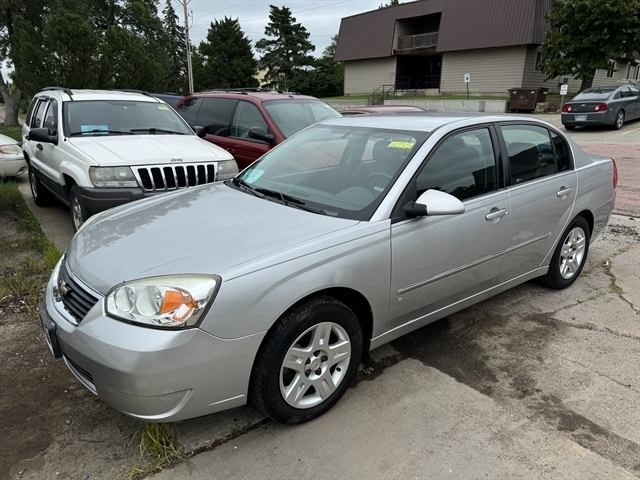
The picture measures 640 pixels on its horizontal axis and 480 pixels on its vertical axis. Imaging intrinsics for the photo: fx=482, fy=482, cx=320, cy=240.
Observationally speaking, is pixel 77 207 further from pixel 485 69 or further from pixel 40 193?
pixel 485 69

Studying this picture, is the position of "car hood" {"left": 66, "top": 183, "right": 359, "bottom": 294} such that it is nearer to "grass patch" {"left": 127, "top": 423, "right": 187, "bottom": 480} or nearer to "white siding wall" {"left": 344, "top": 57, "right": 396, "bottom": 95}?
"grass patch" {"left": 127, "top": 423, "right": 187, "bottom": 480}

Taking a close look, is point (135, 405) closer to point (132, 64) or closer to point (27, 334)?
point (27, 334)

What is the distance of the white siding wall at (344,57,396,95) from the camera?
1517 inches

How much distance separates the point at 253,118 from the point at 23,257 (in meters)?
3.49

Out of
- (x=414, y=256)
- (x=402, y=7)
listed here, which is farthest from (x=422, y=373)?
(x=402, y=7)

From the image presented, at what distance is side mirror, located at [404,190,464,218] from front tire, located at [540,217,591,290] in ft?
6.18

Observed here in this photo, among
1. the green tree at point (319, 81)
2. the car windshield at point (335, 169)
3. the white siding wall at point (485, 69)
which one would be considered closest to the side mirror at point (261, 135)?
the car windshield at point (335, 169)

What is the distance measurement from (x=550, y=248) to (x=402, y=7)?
36155mm

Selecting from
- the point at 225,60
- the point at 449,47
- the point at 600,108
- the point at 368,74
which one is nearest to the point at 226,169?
the point at 600,108

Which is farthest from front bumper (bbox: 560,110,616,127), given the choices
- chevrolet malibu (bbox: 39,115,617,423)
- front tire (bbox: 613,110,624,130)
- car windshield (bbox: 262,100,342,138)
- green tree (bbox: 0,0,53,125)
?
green tree (bbox: 0,0,53,125)

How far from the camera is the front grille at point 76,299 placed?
2418 mm

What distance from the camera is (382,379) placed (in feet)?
10.1

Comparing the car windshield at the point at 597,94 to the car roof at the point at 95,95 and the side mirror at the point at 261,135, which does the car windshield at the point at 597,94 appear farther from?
the car roof at the point at 95,95

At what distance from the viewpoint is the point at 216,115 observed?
7793mm
